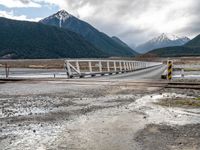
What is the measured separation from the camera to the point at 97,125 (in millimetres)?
7469

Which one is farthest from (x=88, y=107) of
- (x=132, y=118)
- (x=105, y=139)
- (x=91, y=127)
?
(x=105, y=139)

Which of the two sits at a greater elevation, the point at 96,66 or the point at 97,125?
the point at 96,66

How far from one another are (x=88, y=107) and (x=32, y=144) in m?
4.17

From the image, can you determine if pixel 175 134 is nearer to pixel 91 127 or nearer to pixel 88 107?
pixel 91 127

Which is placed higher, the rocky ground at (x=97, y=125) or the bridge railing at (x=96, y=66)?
the bridge railing at (x=96, y=66)

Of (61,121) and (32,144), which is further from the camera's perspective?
(61,121)

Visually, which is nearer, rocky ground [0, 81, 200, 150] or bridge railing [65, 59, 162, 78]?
rocky ground [0, 81, 200, 150]

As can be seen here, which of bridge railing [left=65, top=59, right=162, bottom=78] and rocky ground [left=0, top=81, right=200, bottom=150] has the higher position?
bridge railing [left=65, top=59, right=162, bottom=78]

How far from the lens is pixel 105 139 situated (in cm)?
627

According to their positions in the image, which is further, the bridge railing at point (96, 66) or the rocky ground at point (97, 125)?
the bridge railing at point (96, 66)

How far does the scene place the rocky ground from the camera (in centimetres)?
593

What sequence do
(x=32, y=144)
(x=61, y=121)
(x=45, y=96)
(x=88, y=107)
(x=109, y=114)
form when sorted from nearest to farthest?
(x=32, y=144)
(x=61, y=121)
(x=109, y=114)
(x=88, y=107)
(x=45, y=96)

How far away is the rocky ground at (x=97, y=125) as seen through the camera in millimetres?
5934

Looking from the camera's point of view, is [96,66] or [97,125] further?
[96,66]
